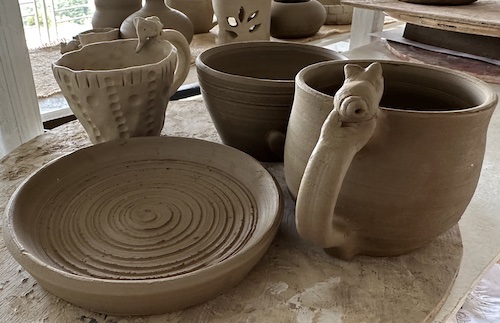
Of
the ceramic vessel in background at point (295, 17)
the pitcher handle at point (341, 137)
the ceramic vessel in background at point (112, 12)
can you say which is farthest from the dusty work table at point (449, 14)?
the pitcher handle at point (341, 137)

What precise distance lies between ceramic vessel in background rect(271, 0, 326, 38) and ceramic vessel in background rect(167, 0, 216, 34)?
21 cm

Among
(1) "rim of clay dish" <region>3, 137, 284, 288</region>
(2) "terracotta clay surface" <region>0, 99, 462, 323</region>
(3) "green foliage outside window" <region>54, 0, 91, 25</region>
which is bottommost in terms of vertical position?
(3) "green foliage outside window" <region>54, 0, 91, 25</region>

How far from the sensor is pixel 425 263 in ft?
1.74

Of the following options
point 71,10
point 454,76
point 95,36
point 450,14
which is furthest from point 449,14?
point 71,10

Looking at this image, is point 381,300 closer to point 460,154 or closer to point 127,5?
point 460,154

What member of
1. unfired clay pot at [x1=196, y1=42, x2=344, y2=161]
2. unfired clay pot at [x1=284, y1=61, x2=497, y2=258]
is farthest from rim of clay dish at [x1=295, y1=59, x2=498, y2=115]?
unfired clay pot at [x1=196, y1=42, x2=344, y2=161]

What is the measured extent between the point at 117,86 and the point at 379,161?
36 cm

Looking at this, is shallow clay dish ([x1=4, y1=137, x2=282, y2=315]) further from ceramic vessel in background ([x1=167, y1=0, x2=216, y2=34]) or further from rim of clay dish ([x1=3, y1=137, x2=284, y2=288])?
ceramic vessel in background ([x1=167, y1=0, x2=216, y2=34])

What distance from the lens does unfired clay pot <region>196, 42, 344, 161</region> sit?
2.08 feet

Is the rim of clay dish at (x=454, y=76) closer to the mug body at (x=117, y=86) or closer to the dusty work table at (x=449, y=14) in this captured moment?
the mug body at (x=117, y=86)

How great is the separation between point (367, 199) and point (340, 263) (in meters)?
0.10

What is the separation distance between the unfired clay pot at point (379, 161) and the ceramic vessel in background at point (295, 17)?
0.95 m

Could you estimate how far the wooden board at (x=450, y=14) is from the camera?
1.07m

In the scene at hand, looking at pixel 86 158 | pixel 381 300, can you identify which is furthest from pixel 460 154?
pixel 86 158
